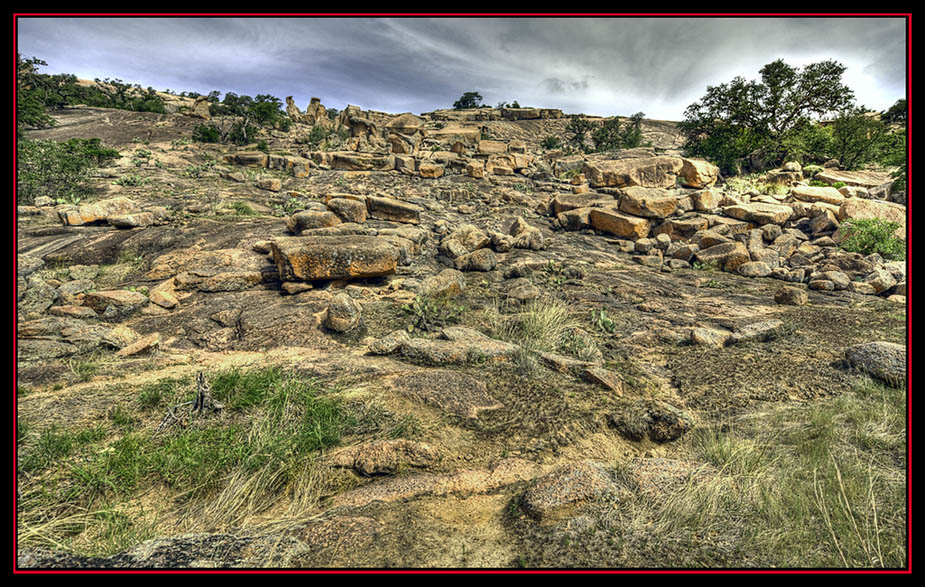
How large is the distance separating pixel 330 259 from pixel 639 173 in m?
14.5

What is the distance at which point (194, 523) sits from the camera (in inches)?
81.4

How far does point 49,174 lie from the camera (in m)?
11.9

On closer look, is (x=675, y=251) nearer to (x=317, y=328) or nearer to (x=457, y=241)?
(x=457, y=241)

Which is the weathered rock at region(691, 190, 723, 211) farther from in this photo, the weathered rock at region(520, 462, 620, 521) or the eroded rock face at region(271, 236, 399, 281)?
the weathered rock at region(520, 462, 620, 521)

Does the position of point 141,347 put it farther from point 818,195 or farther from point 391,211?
point 818,195

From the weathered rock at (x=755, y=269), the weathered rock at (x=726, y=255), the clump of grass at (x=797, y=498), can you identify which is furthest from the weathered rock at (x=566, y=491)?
the weathered rock at (x=726, y=255)

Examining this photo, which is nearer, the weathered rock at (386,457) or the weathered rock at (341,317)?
the weathered rock at (386,457)

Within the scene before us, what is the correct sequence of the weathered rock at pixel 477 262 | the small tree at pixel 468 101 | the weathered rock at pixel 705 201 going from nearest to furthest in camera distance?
the weathered rock at pixel 477 262
the weathered rock at pixel 705 201
the small tree at pixel 468 101

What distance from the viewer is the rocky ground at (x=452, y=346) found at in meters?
2.00

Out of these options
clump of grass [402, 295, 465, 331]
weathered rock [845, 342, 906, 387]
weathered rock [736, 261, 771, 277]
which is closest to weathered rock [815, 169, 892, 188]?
weathered rock [736, 261, 771, 277]

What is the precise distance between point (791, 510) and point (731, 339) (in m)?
3.65

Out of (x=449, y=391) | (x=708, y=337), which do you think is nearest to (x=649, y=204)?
(x=708, y=337)

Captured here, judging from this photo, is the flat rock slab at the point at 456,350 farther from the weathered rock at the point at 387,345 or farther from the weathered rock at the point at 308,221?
the weathered rock at the point at 308,221

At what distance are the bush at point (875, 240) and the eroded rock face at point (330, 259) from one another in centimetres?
1238
